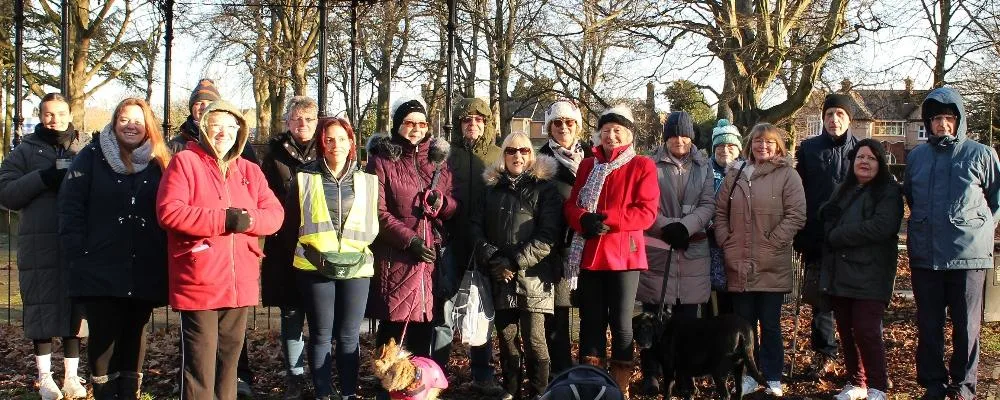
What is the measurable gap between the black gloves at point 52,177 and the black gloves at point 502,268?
2.71 metres

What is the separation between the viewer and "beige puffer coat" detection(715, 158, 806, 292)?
554 cm

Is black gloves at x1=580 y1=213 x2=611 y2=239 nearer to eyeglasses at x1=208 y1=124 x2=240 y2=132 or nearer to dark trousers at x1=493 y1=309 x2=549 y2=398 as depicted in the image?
dark trousers at x1=493 y1=309 x2=549 y2=398

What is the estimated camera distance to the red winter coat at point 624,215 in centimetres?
509

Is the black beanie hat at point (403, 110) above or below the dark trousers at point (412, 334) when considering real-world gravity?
above

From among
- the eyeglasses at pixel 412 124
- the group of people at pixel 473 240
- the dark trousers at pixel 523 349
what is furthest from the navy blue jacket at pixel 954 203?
the eyeglasses at pixel 412 124

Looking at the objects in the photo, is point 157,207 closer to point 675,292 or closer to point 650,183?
point 650,183

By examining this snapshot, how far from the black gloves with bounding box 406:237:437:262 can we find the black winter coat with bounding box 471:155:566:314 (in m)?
0.32

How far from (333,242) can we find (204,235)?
0.78 metres

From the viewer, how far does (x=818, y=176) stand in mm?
6137

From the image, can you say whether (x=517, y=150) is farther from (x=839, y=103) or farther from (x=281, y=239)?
(x=839, y=103)

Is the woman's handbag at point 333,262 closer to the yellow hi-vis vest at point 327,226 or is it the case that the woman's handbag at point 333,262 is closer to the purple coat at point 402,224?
the yellow hi-vis vest at point 327,226

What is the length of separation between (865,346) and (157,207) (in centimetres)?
440

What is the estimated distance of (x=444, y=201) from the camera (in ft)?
16.9

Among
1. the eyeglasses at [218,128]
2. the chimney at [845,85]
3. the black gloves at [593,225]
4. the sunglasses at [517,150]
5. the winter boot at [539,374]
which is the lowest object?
the winter boot at [539,374]
